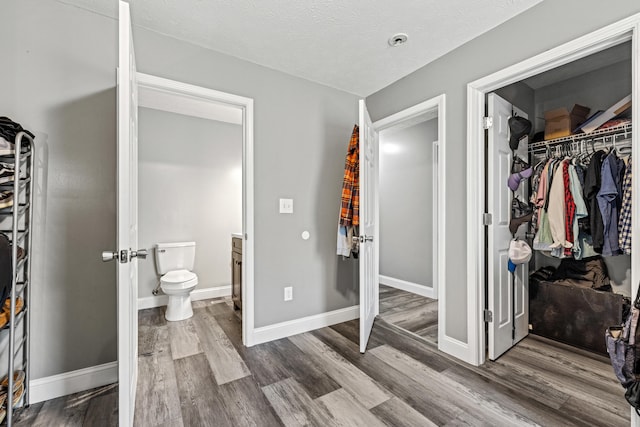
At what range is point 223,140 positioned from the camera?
3.84 metres

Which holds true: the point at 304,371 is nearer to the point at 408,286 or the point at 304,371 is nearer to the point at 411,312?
the point at 411,312

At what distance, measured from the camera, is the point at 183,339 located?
8.18ft

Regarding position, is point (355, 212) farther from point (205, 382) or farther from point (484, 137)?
point (205, 382)

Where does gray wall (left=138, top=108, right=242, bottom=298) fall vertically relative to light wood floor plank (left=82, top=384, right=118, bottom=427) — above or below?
above

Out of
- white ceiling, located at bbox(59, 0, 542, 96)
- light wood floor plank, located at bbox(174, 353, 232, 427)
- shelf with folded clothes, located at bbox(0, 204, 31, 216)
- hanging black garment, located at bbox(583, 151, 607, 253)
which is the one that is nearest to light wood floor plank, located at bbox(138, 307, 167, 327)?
light wood floor plank, located at bbox(174, 353, 232, 427)

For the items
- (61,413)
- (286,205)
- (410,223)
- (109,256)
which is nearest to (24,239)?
(109,256)

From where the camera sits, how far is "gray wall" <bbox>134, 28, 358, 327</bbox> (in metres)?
2.32

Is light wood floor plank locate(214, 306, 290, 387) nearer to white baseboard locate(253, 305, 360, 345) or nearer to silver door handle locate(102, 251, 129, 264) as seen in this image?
white baseboard locate(253, 305, 360, 345)

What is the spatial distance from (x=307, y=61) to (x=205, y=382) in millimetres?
2489

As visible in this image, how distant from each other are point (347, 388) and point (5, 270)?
1.84 meters

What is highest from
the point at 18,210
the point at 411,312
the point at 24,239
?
the point at 18,210

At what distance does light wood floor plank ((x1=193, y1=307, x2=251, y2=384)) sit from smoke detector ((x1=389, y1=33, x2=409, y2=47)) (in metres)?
2.55

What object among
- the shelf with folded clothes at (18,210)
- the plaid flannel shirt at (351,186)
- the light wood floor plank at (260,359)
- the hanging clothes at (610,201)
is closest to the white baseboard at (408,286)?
the plaid flannel shirt at (351,186)

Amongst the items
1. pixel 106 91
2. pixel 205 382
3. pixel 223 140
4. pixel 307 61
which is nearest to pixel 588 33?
pixel 307 61
